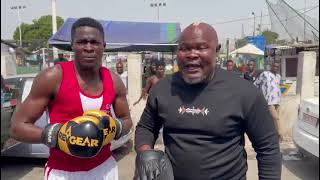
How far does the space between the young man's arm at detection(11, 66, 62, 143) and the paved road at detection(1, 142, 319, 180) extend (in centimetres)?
341

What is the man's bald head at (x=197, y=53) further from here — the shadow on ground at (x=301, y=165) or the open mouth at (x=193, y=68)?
the shadow on ground at (x=301, y=165)

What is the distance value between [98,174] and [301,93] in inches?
258

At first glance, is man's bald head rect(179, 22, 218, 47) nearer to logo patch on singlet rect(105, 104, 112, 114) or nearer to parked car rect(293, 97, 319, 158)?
logo patch on singlet rect(105, 104, 112, 114)

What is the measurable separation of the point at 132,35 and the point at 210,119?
7.91 m

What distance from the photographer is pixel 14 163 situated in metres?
6.55

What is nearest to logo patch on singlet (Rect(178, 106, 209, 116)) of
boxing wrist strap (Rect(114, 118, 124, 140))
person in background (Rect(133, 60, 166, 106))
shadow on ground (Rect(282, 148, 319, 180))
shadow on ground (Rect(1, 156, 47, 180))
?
boxing wrist strap (Rect(114, 118, 124, 140))

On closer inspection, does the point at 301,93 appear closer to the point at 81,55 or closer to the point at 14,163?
the point at 14,163

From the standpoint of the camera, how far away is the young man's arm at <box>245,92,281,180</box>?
2234 mm

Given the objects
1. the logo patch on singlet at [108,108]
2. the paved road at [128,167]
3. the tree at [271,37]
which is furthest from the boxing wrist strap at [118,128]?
the tree at [271,37]

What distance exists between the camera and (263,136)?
2262 mm

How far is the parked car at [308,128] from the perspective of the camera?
212 inches

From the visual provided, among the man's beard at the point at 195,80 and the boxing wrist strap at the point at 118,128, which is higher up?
the man's beard at the point at 195,80

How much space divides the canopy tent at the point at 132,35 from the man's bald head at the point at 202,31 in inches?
286

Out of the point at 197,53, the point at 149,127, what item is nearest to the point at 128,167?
the point at 149,127
